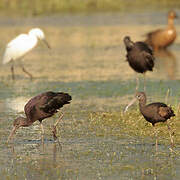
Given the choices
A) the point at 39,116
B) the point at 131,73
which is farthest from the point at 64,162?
the point at 131,73

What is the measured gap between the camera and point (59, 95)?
9.45 m

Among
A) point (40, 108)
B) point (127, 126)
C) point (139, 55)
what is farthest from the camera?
point (139, 55)

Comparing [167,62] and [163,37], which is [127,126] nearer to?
[167,62]

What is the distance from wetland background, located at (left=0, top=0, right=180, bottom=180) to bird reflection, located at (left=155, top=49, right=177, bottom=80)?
0.03 m

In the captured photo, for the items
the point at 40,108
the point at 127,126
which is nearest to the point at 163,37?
the point at 127,126

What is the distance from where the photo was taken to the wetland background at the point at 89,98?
312 inches

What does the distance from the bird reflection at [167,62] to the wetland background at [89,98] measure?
0.03 metres

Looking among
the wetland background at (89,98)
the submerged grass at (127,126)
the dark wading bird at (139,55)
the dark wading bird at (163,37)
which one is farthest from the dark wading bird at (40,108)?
the dark wading bird at (163,37)

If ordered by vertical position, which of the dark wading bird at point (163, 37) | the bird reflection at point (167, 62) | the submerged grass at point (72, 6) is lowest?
the bird reflection at point (167, 62)

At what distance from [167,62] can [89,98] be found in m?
A: 5.14

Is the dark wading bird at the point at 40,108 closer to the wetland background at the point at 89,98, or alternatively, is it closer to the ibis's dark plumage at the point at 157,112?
the wetland background at the point at 89,98

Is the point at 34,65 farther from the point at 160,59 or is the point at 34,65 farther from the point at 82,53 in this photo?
the point at 160,59

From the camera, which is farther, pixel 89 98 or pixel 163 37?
pixel 163 37

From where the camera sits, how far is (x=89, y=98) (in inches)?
496
